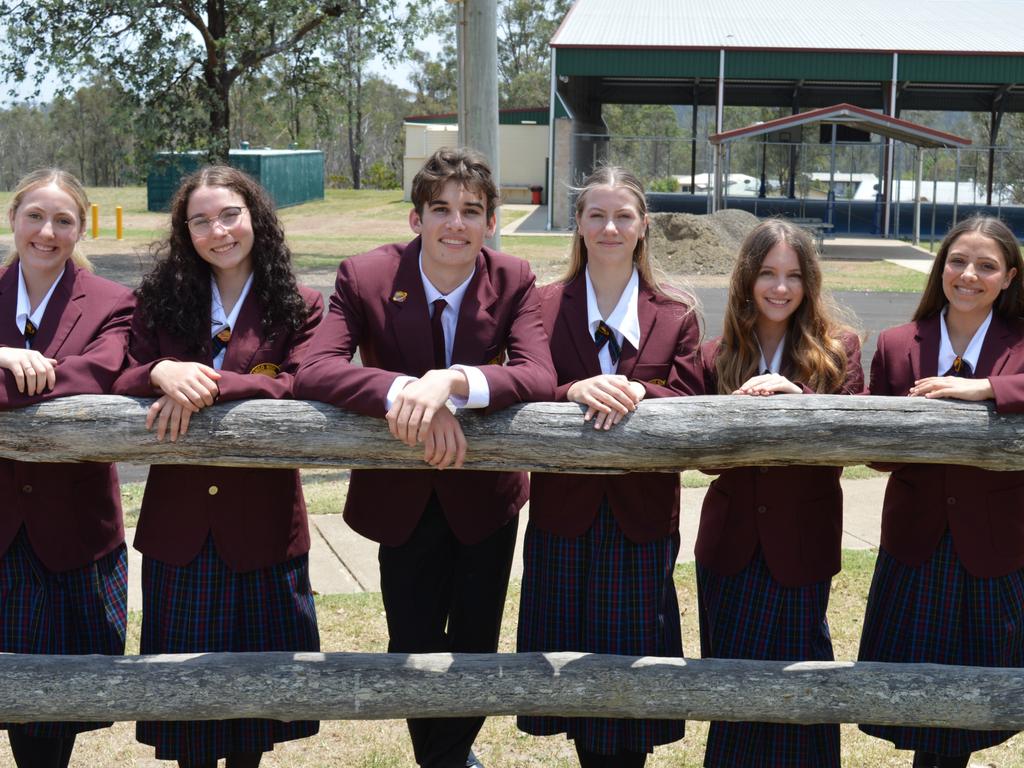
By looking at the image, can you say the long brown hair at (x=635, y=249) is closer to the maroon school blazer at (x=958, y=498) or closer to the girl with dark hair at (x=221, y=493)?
the maroon school blazer at (x=958, y=498)

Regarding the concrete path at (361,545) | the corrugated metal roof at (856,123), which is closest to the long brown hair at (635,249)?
the concrete path at (361,545)

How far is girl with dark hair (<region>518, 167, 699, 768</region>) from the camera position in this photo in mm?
3332

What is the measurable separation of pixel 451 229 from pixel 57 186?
118cm

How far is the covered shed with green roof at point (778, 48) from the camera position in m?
30.5

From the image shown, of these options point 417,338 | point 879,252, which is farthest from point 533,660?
point 879,252

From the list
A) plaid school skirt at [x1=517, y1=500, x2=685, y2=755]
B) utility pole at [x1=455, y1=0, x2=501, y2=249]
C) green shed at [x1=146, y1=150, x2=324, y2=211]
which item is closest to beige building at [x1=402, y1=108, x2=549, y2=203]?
green shed at [x1=146, y1=150, x2=324, y2=211]

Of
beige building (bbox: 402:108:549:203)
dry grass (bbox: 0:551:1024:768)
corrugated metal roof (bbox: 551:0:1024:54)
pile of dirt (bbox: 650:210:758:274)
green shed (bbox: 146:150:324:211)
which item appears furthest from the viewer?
beige building (bbox: 402:108:549:203)

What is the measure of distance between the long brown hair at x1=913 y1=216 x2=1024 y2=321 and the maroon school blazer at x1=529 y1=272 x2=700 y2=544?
0.74m

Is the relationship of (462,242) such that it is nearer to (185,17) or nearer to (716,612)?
(716,612)

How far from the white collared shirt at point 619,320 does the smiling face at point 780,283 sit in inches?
14.7

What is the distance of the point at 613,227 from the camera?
3.37 metres

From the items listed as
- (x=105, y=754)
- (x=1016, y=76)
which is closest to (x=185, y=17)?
(x=105, y=754)

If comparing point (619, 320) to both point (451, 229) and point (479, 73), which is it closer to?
point (451, 229)

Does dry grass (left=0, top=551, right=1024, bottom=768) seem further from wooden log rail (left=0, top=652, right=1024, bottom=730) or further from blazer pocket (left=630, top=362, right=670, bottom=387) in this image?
blazer pocket (left=630, top=362, right=670, bottom=387)
